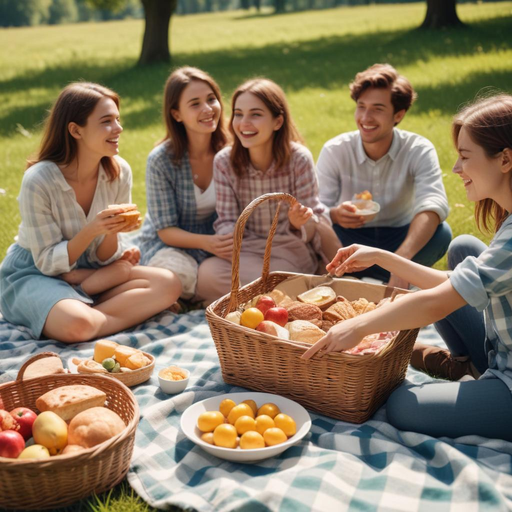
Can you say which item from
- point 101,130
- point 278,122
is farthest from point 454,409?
point 101,130

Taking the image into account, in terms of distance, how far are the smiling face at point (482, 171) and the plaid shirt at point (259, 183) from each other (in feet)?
6.16

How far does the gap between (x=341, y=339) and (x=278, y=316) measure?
1.98ft

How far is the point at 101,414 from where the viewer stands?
105 inches

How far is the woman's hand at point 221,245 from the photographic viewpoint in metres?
4.61

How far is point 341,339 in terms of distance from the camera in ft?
9.18

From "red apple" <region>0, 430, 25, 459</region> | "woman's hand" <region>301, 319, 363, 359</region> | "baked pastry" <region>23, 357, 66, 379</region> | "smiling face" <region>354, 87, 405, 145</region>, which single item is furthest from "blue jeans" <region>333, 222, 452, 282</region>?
"red apple" <region>0, 430, 25, 459</region>

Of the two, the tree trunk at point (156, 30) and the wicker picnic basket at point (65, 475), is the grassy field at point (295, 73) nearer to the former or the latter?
the wicker picnic basket at point (65, 475)

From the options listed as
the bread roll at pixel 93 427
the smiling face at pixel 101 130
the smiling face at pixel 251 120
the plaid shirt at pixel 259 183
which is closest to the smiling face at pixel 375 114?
the plaid shirt at pixel 259 183

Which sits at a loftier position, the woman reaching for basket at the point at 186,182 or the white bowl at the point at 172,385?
the woman reaching for basket at the point at 186,182

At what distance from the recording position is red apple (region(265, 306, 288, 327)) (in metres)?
3.35

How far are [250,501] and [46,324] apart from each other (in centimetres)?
213

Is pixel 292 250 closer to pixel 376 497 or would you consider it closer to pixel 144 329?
pixel 144 329

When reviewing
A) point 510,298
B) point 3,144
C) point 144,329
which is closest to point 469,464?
point 510,298

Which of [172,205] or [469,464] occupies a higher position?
[172,205]
